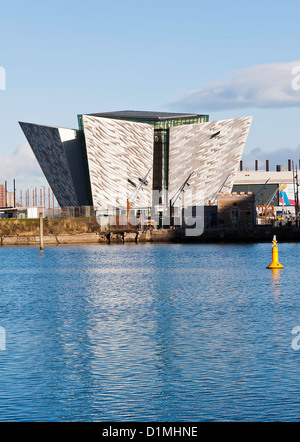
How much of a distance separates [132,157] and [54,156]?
42.6ft

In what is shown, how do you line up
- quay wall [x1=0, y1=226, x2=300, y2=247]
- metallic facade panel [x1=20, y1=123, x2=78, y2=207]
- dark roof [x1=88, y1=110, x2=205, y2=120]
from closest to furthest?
quay wall [x1=0, y1=226, x2=300, y2=247] → metallic facade panel [x1=20, y1=123, x2=78, y2=207] → dark roof [x1=88, y1=110, x2=205, y2=120]

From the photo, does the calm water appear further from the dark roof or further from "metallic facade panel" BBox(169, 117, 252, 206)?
the dark roof

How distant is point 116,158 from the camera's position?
Result: 403 feet

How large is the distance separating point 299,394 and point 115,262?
174 ft

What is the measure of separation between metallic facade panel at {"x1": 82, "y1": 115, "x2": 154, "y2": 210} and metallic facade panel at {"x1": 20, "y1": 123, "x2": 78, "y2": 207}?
4447 mm

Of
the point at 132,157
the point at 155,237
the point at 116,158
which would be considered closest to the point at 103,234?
the point at 155,237

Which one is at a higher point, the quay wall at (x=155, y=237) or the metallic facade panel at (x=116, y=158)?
the metallic facade panel at (x=116, y=158)

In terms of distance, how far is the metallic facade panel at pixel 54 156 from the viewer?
120 m

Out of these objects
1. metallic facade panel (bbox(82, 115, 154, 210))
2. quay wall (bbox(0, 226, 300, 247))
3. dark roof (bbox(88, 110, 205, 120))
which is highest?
dark roof (bbox(88, 110, 205, 120))

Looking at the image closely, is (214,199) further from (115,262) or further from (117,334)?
(117,334)

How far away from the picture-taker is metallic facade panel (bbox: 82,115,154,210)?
119625 millimetres

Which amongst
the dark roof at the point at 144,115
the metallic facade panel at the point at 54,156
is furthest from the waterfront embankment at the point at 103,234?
the dark roof at the point at 144,115

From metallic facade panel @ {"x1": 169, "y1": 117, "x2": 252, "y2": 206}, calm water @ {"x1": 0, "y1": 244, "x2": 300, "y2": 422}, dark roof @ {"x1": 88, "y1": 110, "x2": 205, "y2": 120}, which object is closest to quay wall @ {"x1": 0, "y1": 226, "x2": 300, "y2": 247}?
metallic facade panel @ {"x1": 169, "y1": 117, "x2": 252, "y2": 206}

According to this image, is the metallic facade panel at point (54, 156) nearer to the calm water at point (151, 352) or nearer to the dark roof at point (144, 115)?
the dark roof at point (144, 115)
